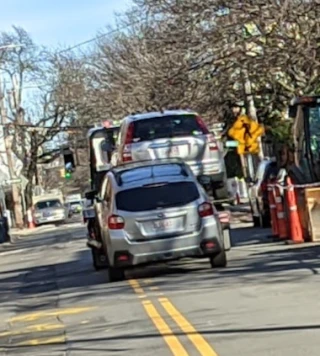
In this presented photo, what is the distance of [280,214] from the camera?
24.4 metres

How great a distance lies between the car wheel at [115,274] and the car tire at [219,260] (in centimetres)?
153

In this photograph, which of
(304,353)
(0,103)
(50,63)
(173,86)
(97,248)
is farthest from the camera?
(50,63)

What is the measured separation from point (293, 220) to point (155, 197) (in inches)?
207

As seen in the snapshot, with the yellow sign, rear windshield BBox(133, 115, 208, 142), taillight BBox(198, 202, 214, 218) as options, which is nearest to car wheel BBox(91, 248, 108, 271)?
rear windshield BBox(133, 115, 208, 142)

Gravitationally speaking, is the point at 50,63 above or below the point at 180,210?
above

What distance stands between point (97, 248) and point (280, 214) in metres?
4.55

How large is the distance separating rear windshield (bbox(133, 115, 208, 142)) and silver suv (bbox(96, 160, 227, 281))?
4834 millimetres

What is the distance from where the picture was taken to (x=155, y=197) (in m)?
A: 19.0

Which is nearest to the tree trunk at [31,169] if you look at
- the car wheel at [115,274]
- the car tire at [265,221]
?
the car tire at [265,221]

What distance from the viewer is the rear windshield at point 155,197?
18859mm

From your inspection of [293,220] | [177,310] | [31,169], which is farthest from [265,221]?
[31,169]

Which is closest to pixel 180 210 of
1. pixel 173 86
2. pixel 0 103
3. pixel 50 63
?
pixel 173 86

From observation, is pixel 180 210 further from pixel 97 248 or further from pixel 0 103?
pixel 0 103

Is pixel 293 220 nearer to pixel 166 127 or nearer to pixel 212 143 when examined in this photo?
pixel 212 143
